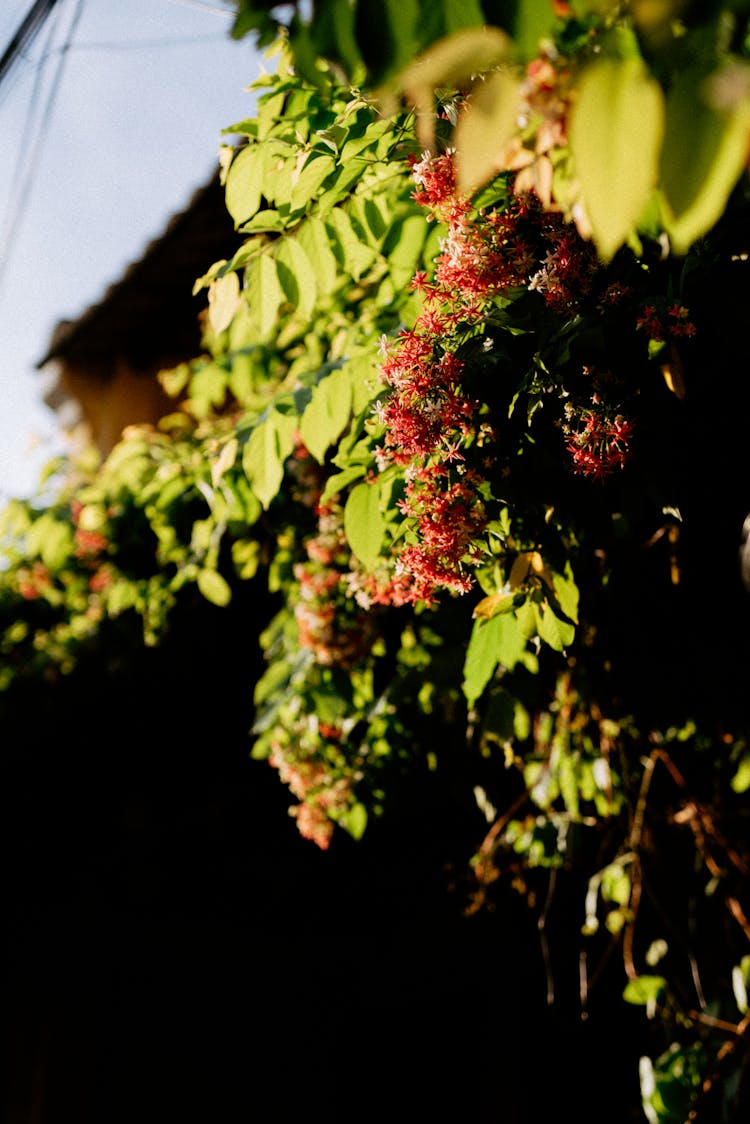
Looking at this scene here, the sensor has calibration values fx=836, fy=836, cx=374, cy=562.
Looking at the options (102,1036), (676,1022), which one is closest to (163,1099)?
(102,1036)

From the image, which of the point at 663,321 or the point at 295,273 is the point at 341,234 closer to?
the point at 295,273

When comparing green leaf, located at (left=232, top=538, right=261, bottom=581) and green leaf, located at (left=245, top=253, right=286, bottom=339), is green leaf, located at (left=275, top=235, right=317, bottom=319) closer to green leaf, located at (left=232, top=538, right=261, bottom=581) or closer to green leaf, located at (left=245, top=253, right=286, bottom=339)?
green leaf, located at (left=245, top=253, right=286, bottom=339)

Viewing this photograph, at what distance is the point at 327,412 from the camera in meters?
1.68

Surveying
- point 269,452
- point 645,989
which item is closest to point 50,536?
point 269,452

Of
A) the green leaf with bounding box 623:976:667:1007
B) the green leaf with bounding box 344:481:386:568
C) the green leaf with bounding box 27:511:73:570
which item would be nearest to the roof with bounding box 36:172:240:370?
the green leaf with bounding box 27:511:73:570

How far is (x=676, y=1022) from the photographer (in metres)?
2.36

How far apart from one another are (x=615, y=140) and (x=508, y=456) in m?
0.83

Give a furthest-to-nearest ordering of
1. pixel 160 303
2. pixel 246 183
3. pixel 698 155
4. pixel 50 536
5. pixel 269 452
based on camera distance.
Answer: pixel 160 303 → pixel 50 536 → pixel 269 452 → pixel 246 183 → pixel 698 155

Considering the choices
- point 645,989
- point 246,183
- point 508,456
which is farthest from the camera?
point 645,989

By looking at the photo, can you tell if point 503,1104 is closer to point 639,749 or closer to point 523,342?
point 639,749

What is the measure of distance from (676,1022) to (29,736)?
3280 millimetres

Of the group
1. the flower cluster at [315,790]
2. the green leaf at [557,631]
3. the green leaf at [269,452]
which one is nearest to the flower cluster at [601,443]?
the green leaf at [557,631]

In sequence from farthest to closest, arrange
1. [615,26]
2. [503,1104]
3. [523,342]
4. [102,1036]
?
[102,1036]
[503,1104]
[523,342]
[615,26]

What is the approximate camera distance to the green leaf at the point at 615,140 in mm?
539
